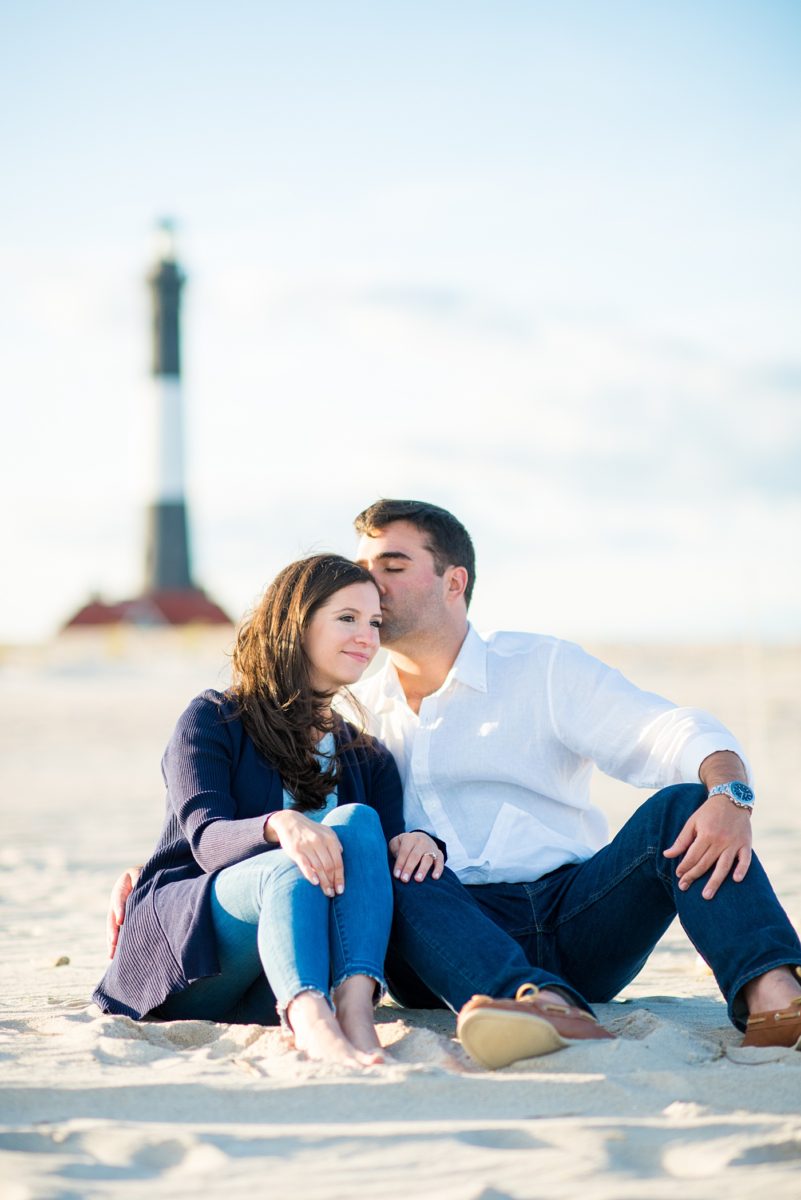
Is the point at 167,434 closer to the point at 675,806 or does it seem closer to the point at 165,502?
the point at 165,502

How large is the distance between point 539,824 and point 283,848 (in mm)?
791

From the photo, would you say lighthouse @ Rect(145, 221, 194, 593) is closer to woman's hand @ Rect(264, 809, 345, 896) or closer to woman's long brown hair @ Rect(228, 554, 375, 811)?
woman's long brown hair @ Rect(228, 554, 375, 811)

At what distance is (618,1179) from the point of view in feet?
5.94

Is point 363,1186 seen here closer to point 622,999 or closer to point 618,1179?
point 618,1179

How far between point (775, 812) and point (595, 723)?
16.7 ft

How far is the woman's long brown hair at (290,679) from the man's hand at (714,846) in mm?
855

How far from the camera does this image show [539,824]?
10.5 ft

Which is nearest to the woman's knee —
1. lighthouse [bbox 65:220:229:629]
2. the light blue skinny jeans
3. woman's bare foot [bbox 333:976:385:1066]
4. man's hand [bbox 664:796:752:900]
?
the light blue skinny jeans

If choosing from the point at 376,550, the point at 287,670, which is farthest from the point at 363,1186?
the point at 376,550

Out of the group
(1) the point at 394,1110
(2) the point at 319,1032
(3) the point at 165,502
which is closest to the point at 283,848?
(2) the point at 319,1032

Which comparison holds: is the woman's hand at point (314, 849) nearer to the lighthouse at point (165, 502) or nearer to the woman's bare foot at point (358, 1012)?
the woman's bare foot at point (358, 1012)

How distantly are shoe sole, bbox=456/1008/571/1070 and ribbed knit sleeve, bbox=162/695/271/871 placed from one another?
631 millimetres

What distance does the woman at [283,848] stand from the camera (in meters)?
2.60

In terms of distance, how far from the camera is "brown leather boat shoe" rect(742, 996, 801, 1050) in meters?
2.51
